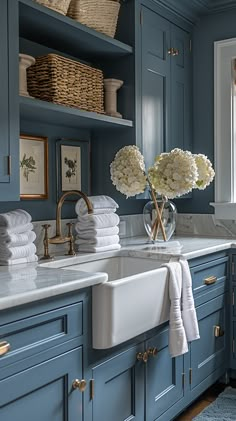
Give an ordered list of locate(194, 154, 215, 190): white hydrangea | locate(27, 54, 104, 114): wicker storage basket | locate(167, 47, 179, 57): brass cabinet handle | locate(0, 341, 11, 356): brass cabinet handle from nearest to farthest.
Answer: locate(0, 341, 11, 356): brass cabinet handle → locate(27, 54, 104, 114): wicker storage basket → locate(194, 154, 215, 190): white hydrangea → locate(167, 47, 179, 57): brass cabinet handle

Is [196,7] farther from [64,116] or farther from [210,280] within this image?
[210,280]

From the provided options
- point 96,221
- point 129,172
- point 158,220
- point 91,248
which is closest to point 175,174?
point 129,172

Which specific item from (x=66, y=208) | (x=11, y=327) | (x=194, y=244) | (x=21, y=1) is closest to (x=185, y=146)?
(x=194, y=244)

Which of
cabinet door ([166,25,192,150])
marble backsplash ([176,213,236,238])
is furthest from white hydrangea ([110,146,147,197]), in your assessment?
marble backsplash ([176,213,236,238])

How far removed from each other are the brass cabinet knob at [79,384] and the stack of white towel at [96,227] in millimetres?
845

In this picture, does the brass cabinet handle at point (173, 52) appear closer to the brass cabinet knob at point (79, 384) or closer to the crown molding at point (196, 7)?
the crown molding at point (196, 7)

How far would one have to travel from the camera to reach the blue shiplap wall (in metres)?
3.46

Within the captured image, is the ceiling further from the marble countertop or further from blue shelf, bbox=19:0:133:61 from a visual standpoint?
the marble countertop

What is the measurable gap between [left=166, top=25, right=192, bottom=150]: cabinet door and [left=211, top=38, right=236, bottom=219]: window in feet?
0.63

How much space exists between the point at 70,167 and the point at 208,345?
1277 millimetres

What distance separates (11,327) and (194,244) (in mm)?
1631

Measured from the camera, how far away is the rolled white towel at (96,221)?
255cm

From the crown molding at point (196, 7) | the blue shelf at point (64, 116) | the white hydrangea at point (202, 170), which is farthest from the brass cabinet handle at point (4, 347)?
the crown molding at point (196, 7)

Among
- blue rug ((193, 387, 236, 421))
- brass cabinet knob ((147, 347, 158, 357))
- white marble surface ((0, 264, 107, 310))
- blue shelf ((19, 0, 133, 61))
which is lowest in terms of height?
blue rug ((193, 387, 236, 421))
